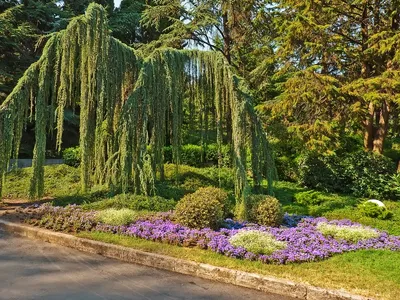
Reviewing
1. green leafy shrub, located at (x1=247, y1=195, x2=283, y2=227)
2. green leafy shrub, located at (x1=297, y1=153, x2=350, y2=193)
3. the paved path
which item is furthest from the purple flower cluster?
green leafy shrub, located at (x1=297, y1=153, x2=350, y2=193)

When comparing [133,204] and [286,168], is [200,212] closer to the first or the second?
[133,204]

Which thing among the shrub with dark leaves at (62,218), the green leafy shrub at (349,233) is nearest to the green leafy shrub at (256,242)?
the green leafy shrub at (349,233)

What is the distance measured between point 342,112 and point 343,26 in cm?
420

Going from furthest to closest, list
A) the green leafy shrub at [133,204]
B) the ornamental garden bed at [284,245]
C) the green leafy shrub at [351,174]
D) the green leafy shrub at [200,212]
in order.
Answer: the green leafy shrub at [351,174] < the green leafy shrub at [133,204] < the green leafy shrub at [200,212] < the ornamental garden bed at [284,245]

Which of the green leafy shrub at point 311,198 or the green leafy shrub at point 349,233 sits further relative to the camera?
the green leafy shrub at point 311,198

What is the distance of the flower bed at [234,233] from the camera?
5227 millimetres

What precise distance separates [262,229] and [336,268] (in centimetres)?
187

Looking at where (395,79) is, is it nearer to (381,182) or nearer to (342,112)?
(342,112)

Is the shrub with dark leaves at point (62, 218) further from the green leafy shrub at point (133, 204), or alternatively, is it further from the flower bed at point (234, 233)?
the green leafy shrub at point (133, 204)

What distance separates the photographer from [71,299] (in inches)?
153

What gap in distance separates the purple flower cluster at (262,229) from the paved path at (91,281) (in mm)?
816

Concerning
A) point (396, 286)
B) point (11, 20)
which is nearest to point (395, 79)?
point (396, 286)

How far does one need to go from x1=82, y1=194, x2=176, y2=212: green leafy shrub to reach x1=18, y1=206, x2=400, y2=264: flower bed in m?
0.79

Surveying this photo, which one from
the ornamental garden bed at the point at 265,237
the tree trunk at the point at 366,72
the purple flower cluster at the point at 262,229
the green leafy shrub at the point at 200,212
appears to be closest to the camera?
the ornamental garden bed at the point at 265,237
